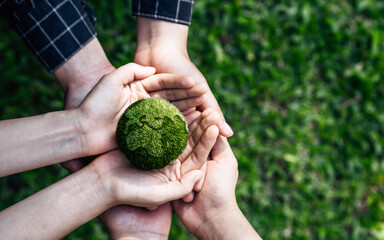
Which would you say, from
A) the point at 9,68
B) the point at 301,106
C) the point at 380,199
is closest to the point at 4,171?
the point at 9,68

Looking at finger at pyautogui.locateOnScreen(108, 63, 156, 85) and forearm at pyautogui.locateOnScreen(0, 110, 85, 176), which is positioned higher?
finger at pyautogui.locateOnScreen(108, 63, 156, 85)

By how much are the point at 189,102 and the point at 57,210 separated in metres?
1.61

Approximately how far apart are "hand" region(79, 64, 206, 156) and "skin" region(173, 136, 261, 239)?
28.1 inches

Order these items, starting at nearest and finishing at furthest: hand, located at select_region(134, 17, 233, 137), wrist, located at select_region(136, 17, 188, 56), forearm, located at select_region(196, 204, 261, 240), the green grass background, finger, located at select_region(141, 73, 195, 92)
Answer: forearm, located at select_region(196, 204, 261, 240) → finger, located at select_region(141, 73, 195, 92) → hand, located at select_region(134, 17, 233, 137) → wrist, located at select_region(136, 17, 188, 56) → the green grass background

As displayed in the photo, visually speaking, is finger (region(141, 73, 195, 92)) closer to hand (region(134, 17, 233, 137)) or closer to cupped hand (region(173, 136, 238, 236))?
hand (region(134, 17, 233, 137))

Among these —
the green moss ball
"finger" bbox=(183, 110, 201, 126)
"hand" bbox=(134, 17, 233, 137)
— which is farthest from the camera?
"hand" bbox=(134, 17, 233, 137)

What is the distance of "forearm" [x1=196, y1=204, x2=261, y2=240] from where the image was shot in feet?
9.55

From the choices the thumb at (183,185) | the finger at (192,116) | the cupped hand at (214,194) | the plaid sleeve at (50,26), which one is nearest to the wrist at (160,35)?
the plaid sleeve at (50,26)

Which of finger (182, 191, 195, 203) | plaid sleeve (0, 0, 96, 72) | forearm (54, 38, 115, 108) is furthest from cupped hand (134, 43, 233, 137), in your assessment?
finger (182, 191, 195, 203)

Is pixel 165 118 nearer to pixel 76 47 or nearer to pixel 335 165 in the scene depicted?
pixel 76 47

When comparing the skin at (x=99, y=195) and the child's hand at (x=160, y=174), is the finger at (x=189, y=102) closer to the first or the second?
the child's hand at (x=160, y=174)

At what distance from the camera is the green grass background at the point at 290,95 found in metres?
4.50

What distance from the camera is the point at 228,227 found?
2.94 meters

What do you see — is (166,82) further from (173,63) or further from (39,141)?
(39,141)
